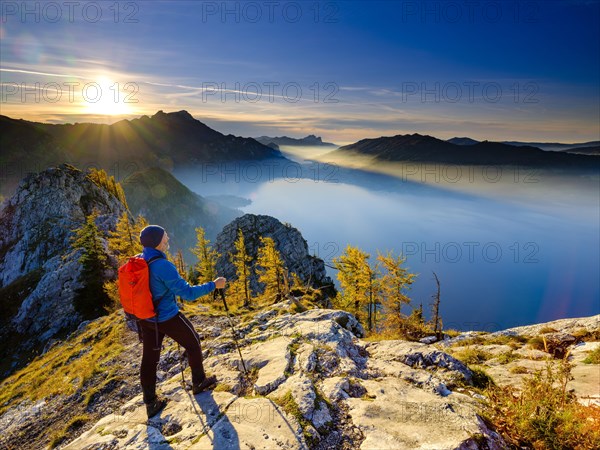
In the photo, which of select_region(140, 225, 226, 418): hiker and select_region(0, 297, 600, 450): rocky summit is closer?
select_region(0, 297, 600, 450): rocky summit

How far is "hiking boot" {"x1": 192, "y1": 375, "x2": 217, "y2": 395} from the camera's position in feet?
23.0

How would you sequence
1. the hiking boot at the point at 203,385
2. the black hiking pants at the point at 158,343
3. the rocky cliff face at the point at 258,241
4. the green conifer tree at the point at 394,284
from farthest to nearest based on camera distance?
the rocky cliff face at the point at 258,241 < the green conifer tree at the point at 394,284 < the hiking boot at the point at 203,385 < the black hiking pants at the point at 158,343

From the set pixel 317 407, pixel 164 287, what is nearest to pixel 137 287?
pixel 164 287

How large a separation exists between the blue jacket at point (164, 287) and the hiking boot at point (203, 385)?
1886mm

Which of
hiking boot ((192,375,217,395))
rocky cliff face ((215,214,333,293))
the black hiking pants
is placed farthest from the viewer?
rocky cliff face ((215,214,333,293))

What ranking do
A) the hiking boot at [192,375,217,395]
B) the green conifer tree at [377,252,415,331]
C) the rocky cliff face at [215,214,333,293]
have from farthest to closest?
the rocky cliff face at [215,214,333,293] < the green conifer tree at [377,252,415,331] < the hiking boot at [192,375,217,395]

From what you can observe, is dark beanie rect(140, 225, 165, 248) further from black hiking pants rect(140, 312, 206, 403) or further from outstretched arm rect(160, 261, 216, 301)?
black hiking pants rect(140, 312, 206, 403)

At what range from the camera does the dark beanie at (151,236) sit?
6.15 meters

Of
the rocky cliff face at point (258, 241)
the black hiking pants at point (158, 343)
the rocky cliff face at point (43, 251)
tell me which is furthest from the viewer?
the rocky cliff face at point (258, 241)

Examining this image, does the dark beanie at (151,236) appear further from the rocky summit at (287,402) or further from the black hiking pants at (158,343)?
the rocky summit at (287,402)

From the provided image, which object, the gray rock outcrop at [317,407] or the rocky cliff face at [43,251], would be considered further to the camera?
the rocky cliff face at [43,251]

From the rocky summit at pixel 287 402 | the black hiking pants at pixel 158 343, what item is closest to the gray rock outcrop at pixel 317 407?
the rocky summit at pixel 287 402

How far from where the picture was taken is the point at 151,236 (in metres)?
6.23

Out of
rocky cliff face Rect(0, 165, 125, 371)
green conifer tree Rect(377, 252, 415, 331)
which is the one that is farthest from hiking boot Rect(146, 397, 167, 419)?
rocky cliff face Rect(0, 165, 125, 371)
